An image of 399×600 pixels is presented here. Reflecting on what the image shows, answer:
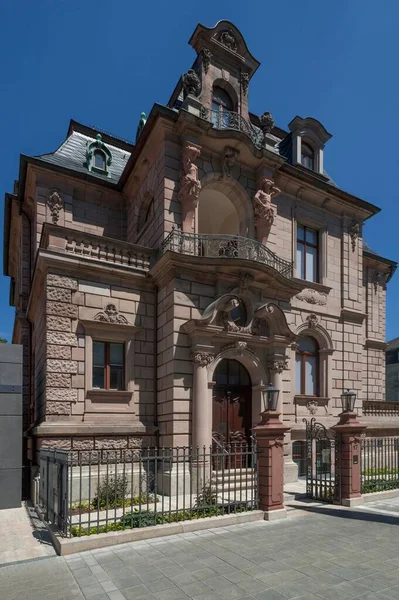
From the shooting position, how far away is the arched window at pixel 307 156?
63.8 ft

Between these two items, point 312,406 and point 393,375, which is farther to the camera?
point 393,375

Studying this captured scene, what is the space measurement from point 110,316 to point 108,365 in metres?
1.53

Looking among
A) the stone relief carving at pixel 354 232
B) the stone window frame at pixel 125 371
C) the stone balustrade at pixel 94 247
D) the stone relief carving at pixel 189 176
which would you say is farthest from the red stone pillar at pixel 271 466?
the stone relief carving at pixel 354 232

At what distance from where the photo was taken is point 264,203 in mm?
16141

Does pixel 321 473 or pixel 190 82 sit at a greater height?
pixel 190 82

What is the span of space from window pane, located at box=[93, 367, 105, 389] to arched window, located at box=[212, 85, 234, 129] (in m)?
9.86

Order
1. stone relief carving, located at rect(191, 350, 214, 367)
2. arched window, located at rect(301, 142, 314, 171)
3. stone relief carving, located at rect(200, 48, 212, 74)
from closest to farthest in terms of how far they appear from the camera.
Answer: stone relief carving, located at rect(191, 350, 214, 367) < stone relief carving, located at rect(200, 48, 212, 74) < arched window, located at rect(301, 142, 314, 171)

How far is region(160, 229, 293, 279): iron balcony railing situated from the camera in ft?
45.0

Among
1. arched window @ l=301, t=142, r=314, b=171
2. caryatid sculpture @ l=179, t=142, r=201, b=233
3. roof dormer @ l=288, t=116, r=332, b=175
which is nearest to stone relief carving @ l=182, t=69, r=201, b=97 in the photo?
caryatid sculpture @ l=179, t=142, r=201, b=233

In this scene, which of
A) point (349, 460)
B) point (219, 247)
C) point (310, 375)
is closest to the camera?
point (349, 460)

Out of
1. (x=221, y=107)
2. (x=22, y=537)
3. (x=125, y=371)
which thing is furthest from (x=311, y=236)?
(x=22, y=537)

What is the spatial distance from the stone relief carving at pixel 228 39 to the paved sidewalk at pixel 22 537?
55.8 ft

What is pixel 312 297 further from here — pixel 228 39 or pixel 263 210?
pixel 228 39

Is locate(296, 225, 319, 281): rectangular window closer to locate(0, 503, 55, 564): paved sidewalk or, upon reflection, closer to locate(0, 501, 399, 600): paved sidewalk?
locate(0, 501, 399, 600): paved sidewalk
